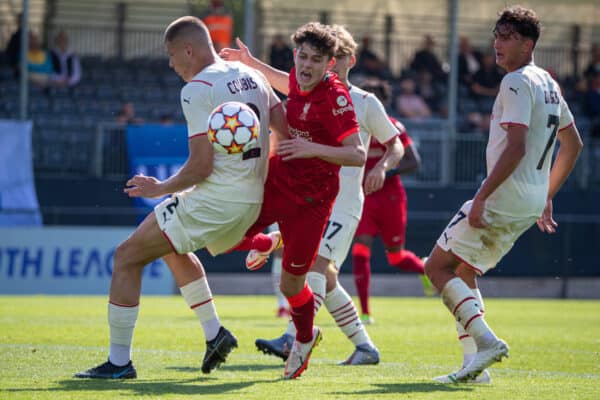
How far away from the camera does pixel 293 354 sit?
22.9 ft

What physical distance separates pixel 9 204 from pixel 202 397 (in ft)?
40.6

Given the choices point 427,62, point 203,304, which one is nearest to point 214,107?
point 203,304

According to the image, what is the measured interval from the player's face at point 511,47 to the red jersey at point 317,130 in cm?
99

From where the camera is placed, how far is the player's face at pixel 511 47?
266 inches

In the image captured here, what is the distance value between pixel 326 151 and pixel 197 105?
81 cm

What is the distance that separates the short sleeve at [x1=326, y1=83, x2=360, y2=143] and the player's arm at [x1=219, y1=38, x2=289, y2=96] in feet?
3.01

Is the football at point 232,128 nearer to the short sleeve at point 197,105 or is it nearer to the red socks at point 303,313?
the short sleeve at point 197,105

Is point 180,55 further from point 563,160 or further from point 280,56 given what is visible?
point 280,56

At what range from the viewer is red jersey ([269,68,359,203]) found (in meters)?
6.68

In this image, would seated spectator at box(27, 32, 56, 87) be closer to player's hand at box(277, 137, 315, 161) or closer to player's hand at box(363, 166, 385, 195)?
player's hand at box(363, 166, 385, 195)

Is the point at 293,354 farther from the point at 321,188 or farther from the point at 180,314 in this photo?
the point at 180,314

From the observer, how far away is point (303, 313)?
23.0ft

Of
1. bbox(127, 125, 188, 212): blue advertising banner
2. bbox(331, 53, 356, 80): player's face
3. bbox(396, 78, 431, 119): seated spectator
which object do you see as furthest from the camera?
bbox(396, 78, 431, 119): seated spectator

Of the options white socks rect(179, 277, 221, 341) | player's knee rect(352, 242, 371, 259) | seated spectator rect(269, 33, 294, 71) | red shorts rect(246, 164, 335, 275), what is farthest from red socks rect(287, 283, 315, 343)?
seated spectator rect(269, 33, 294, 71)
